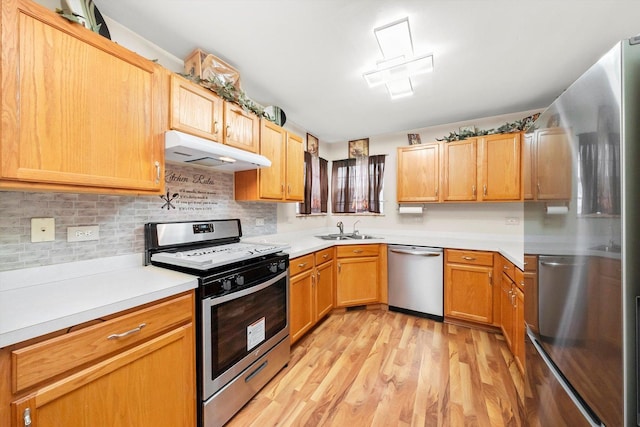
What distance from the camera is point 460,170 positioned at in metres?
2.77

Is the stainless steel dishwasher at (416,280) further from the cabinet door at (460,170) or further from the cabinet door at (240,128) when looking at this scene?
the cabinet door at (240,128)

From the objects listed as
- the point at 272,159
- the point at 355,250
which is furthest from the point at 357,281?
the point at 272,159

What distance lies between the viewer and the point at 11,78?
0.88 meters

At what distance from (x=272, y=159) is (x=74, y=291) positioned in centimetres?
164

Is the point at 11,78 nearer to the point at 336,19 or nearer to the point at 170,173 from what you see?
the point at 170,173

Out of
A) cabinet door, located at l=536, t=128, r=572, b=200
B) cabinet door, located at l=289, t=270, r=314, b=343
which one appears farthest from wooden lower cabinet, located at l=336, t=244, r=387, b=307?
cabinet door, located at l=536, t=128, r=572, b=200

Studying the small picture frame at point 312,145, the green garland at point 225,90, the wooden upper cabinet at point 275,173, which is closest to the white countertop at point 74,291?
the wooden upper cabinet at point 275,173

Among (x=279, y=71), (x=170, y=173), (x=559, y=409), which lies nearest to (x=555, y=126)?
(x=559, y=409)

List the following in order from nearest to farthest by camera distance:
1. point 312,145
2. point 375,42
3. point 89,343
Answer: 1. point 89,343
2. point 375,42
3. point 312,145

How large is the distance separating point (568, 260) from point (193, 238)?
2.05m

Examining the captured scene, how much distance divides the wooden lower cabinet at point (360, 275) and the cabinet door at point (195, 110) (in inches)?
71.9

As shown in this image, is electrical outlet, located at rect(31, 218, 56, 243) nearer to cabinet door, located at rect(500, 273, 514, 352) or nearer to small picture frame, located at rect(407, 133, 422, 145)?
cabinet door, located at rect(500, 273, 514, 352)

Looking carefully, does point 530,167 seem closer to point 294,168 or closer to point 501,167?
point 501,167

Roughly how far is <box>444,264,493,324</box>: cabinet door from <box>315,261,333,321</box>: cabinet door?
1281mm
